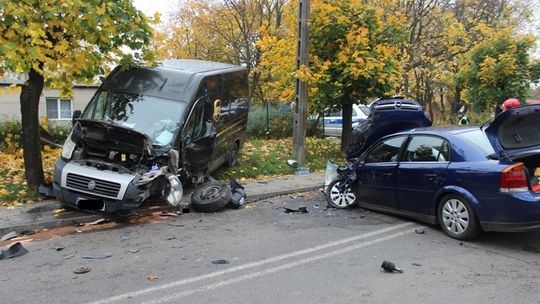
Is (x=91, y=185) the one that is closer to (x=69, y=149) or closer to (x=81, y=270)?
(x=69, y=149)

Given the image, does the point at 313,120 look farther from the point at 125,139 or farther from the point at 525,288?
the point at 525,288

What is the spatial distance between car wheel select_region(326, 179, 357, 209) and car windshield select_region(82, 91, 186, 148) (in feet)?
9.67

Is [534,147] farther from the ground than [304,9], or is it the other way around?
[304,9]

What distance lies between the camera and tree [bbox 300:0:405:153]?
13289mm

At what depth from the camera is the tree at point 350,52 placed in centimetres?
1329

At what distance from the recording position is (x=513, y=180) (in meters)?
6.11

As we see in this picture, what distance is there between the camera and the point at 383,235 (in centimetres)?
710

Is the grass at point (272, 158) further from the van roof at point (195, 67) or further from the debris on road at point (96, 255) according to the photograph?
the debris on road at point (96, 255)

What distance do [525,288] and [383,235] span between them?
232 centimetres

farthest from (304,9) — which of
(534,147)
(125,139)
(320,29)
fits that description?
(534,147)

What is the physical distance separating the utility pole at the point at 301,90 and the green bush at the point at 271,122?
4.36 m

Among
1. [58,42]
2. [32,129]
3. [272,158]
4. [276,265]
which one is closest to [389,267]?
[276,265]

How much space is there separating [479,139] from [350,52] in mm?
7099

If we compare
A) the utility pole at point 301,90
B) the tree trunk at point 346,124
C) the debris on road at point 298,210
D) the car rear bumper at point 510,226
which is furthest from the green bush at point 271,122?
the car rear bumper at point 510,226
